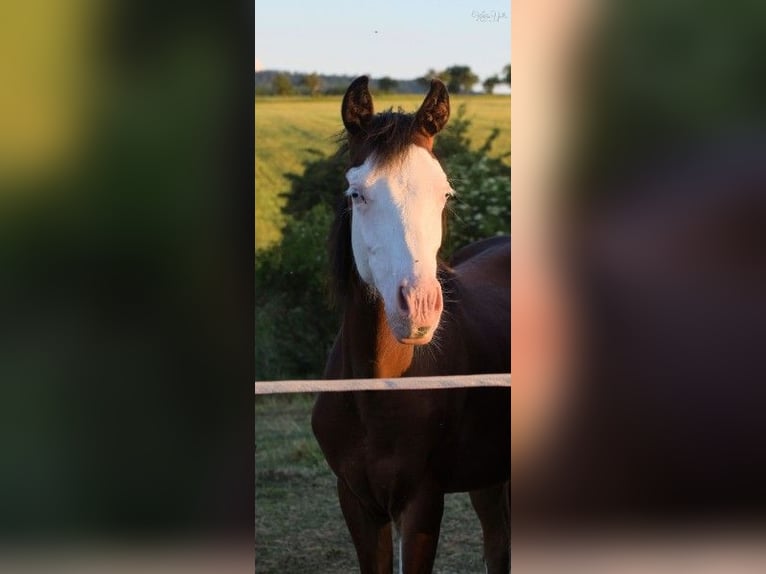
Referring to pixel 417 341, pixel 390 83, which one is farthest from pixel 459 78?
pixel 417 341

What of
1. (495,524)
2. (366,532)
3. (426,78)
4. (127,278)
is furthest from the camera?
(495,524)

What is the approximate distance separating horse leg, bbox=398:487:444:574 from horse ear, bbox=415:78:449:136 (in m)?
1.16

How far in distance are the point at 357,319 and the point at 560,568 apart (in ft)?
3.89

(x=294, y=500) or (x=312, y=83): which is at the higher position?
(x=312, y=83)

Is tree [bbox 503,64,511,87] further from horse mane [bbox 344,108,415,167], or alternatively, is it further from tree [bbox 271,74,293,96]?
tree [bbox 271,74,293,96]

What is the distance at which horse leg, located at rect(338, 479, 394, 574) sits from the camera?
3.68 metres

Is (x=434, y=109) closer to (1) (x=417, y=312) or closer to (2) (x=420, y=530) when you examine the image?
(1) (x=417, y=312)

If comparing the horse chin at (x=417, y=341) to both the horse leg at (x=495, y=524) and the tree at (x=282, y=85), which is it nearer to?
the horse leg at (x=495, y=524)

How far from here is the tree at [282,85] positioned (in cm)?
349

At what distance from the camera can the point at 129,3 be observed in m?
3.39

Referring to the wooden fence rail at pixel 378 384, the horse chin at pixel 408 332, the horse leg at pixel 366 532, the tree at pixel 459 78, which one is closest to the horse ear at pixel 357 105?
the tree at pixel 459 78

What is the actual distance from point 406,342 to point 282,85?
883 millimetres

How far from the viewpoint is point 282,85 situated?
350cm

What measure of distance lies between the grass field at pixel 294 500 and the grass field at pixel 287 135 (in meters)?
0.55
